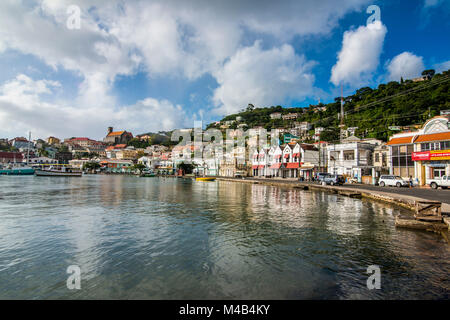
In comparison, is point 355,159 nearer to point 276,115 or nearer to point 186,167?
point 186,167

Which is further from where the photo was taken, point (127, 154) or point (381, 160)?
point (127, 154)

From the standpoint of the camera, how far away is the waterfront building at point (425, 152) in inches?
1255

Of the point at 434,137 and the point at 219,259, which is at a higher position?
the point at 434,137

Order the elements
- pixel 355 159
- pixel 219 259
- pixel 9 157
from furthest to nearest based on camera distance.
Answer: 1. pixel 9 157
2. pixel 355 159
3. pixel 219 259

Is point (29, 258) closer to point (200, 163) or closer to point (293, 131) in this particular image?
point (200, 163)

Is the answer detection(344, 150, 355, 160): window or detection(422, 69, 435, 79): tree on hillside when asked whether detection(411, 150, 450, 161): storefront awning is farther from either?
detection(422, 69, 435, 79): tree on hillside

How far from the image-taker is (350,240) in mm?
10203

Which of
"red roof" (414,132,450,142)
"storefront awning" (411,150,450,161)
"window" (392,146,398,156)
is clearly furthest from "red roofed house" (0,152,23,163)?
"red roof" (414,132,450,142)

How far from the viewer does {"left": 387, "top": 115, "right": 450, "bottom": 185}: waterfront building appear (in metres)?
31.9

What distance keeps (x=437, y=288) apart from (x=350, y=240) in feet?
13.8

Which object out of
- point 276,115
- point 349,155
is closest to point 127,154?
point 276,115

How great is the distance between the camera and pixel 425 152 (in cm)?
3309
